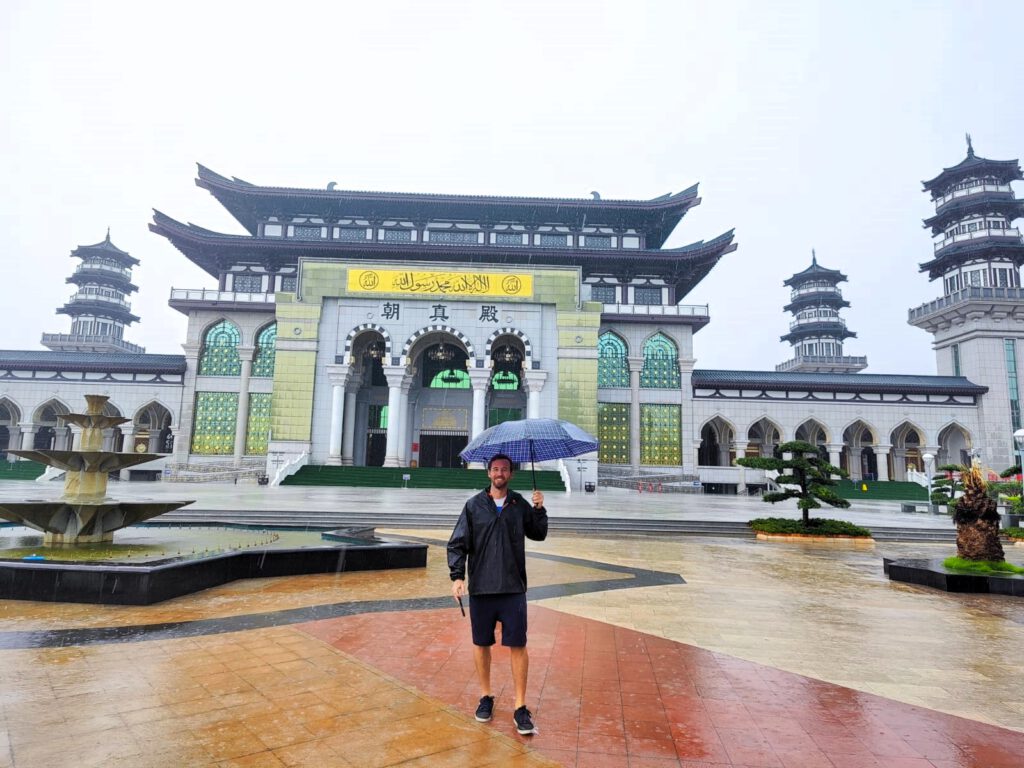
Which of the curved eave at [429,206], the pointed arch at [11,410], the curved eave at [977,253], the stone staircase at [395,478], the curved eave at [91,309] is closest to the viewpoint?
the stone staircase at [395,478]

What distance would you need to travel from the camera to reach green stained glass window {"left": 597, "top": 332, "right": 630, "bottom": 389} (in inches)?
1362

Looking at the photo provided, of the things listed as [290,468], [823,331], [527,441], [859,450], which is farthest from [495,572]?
[823,331]

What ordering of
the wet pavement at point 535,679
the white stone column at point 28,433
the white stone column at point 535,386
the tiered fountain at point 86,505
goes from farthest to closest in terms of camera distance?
the white stone column at point 28,433, the white stone column at point 535,386, the tiered fountain at point 86,505, the wet pavement at point 535,679

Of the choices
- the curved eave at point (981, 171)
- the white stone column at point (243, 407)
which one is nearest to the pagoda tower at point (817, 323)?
the curved eave at point (981, 171)

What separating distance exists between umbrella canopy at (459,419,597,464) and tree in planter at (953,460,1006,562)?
22.4 feet

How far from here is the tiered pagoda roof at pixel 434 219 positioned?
33812mm

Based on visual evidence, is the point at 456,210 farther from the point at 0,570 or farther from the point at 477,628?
the point at 477,628

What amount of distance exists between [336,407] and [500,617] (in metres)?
27.9

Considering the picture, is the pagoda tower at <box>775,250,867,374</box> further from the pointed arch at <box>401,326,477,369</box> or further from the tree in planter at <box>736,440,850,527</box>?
the tree in planter at <box>736,440,850,527</box>

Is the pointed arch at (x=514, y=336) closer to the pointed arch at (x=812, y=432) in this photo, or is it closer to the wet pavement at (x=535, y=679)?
the pointed arch at (x=812, y=432)

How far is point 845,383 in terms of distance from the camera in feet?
114

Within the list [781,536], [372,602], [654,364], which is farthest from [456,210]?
[372,602]

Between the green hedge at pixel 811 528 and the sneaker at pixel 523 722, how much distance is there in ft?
39.1

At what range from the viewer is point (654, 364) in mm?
34812
